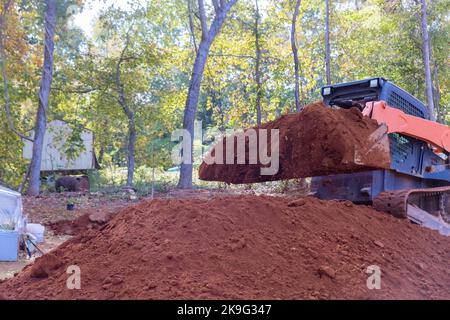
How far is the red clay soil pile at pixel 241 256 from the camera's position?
3162 mm

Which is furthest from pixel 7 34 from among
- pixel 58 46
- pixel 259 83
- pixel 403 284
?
pixel 403 284

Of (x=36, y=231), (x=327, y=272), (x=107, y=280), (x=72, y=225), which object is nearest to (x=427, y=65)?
(x=72, y=225)

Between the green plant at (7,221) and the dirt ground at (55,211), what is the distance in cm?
43

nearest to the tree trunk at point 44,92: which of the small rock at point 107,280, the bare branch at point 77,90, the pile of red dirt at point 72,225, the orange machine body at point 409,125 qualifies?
the bare branch at point 77,90

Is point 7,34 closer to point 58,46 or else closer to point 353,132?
point 58,46

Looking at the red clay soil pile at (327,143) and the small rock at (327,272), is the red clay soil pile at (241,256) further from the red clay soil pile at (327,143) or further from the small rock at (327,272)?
the red clay soil pile at (327,143)

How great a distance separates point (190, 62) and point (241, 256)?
58.4 ft

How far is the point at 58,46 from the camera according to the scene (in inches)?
643

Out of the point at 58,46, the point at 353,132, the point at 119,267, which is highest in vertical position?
the point at 58,46

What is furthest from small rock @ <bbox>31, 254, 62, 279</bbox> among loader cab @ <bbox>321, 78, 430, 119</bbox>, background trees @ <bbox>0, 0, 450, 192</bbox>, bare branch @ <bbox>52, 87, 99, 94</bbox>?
bare branch @ <bbox>52, 87, 99, 94</bbox>
